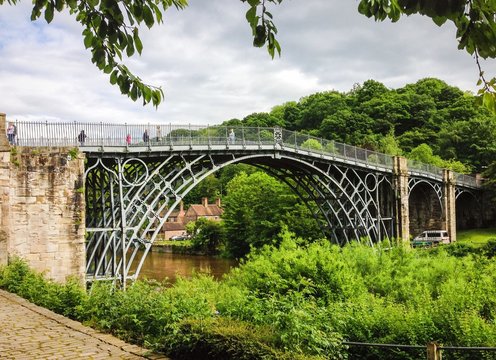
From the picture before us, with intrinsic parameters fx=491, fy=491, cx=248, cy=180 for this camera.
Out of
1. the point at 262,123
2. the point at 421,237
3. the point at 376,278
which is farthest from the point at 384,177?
the point at 262,123

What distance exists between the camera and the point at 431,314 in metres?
10.3

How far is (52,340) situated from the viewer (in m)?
6.54

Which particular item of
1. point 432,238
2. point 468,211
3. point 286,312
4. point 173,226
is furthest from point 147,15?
point 173,226

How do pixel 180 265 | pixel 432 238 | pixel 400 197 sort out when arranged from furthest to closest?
pixel 180 265 → pixel 432 238 → pixel 400 197

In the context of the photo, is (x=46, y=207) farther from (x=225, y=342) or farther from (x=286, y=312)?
(x=225, y=342)

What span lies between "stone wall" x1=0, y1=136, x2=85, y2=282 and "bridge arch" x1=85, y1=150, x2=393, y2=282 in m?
1.16

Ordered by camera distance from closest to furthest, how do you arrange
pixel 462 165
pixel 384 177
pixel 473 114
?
pixel 384 177 → pixel 462 165 → pixel 473 114

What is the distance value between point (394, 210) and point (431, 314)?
75.4 feet

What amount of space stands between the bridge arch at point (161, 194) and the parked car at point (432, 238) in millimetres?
4905

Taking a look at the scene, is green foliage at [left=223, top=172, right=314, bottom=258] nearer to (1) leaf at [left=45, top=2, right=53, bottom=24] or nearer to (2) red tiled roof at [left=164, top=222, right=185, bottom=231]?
(2) red tiled roof at [left=164, top=222, right=185, bottom=231]

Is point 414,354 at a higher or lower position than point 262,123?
lower

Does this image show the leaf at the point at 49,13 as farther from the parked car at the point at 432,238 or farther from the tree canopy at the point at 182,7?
the parked car at the point at 432,238

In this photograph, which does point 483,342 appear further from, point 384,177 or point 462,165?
point 462,165

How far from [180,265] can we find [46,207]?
28.6m
